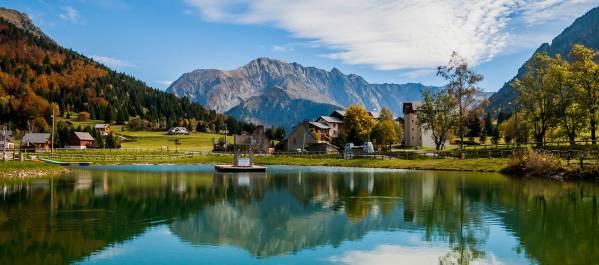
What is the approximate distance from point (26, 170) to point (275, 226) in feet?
132

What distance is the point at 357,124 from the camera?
409 feet

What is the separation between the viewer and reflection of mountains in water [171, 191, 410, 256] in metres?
18.8

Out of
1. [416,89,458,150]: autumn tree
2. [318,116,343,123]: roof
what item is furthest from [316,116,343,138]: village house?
[416,89,458,150]: autumn tree

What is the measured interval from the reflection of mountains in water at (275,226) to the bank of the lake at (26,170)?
3150cm

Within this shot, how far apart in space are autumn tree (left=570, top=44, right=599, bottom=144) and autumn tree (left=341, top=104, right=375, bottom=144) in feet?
196

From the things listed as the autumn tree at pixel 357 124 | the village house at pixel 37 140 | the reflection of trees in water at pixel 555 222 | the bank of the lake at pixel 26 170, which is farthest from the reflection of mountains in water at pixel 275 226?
the village house at pixel 37 140

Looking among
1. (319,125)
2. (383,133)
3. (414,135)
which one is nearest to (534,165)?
(383,133)

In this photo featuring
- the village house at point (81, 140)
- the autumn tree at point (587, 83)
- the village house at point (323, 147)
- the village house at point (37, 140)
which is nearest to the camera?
the autumn tree at point (587, 83)

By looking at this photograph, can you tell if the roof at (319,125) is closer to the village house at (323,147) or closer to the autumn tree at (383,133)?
the village house at (323,147)

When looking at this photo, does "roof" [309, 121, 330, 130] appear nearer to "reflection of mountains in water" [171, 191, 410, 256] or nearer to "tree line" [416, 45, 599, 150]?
"tree line" [416, 45, 599, 150]

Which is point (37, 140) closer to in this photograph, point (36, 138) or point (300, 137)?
point (36, 138)

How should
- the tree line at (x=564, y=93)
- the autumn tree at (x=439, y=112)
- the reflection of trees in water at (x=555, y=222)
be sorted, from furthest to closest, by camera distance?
1. the autumn tree at (x=439, y=112)
2. the tree line at (x=564, y=93)
3. the reflection of trees in water at (x=555, y=222)

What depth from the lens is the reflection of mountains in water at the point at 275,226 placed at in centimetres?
1883

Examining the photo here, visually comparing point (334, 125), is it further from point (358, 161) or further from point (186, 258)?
point (186, 258)
